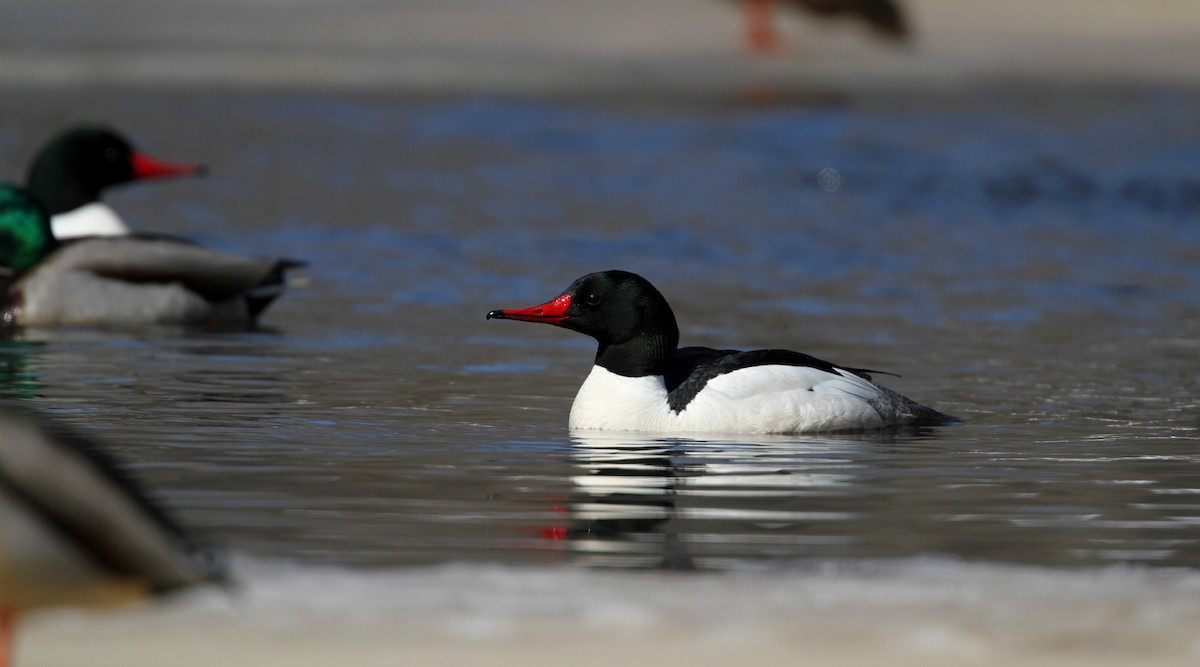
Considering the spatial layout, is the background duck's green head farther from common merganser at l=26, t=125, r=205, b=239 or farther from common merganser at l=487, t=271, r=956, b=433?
common merganser at l=487, t=271, r=956, b=433

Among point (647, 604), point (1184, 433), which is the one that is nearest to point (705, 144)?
point (1184, 433)

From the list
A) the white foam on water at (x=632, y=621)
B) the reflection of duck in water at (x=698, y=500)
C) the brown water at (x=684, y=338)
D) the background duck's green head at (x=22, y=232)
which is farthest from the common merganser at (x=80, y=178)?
the white foam on water at (x=632, y=621)

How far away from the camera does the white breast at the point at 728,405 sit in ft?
28.7

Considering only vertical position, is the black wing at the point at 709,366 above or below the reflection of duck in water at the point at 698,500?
above

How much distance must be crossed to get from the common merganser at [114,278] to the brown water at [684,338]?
1.31 feet

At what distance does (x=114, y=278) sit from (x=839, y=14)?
2620 cm

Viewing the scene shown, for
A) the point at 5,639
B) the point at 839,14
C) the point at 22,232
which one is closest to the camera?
the point at 5,639

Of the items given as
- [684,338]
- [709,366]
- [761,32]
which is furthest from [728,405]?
[761,32]

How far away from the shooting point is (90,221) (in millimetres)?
14289

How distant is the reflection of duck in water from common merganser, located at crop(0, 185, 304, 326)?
4.69 m

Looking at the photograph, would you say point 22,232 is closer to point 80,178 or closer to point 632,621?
point 80,178

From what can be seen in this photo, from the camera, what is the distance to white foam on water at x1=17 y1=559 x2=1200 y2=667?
4.98 metres

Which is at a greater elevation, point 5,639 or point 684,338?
point 684,338

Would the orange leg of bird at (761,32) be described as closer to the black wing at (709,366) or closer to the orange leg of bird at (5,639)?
the black wing at (709,366)
